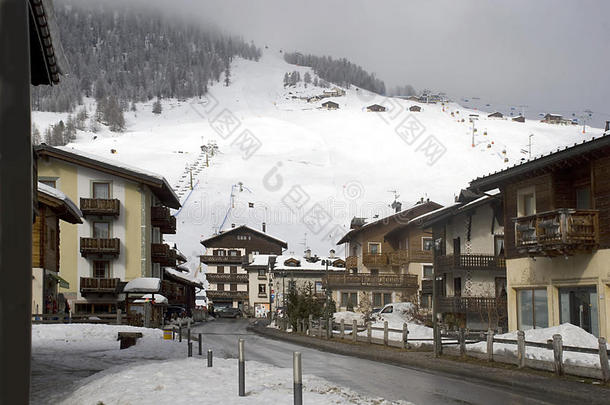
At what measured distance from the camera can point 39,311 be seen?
38750mm

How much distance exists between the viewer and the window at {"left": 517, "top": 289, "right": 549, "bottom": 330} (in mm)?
31750

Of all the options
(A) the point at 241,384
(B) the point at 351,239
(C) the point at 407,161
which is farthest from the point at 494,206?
(C) the point at 407,161

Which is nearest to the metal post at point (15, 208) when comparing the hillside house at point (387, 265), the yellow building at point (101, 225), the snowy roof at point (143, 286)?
the snowy roof at point (143, 286)

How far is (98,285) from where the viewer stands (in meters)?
55.5

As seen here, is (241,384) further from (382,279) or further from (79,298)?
(382,279)

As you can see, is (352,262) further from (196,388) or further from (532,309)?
(196,388)

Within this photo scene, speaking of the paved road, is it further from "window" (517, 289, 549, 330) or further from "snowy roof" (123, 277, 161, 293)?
"snowy roof" (123, 277, 161, 293)

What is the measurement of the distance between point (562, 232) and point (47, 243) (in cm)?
2352

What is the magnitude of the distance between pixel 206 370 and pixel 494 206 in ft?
93.3

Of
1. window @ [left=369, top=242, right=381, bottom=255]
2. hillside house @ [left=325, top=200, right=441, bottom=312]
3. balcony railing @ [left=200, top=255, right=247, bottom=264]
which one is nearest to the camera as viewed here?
hillside house @ [left=325, top=200, right=441, bottom=312]

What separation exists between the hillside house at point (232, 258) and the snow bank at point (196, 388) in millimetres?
102934

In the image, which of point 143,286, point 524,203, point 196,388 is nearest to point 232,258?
point 143,286

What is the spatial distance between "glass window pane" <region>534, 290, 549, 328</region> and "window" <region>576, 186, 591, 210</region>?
13.3 ft

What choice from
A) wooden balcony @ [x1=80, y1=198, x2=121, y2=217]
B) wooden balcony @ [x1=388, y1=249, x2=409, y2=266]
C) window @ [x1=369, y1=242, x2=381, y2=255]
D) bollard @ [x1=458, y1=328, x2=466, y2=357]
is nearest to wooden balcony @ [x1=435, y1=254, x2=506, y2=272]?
bollard @ [x1=458, y1=328, x2=466, y2=357]
